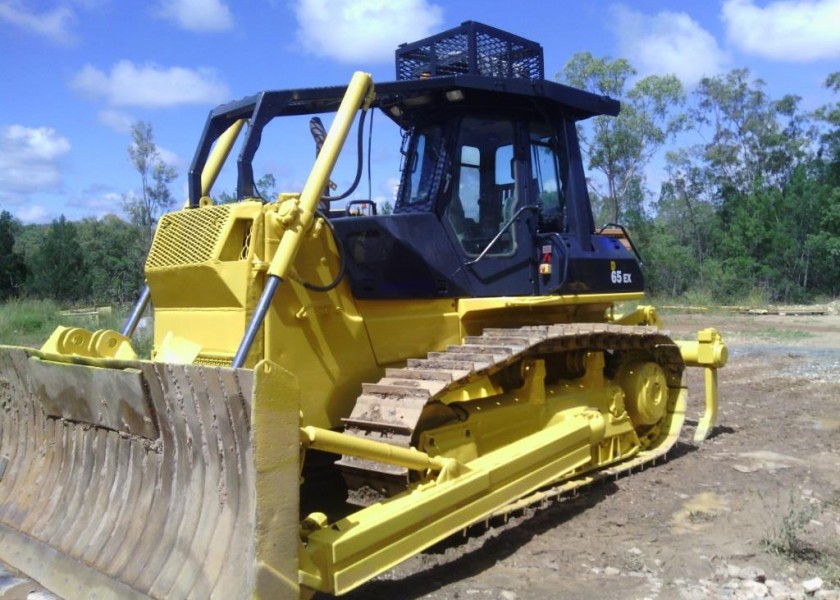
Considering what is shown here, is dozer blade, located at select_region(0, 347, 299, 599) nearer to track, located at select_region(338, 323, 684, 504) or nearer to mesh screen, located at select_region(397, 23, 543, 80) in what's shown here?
track, located at select_region(338, 323, 684, 504)

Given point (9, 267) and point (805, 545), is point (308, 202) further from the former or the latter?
point (9, 267)

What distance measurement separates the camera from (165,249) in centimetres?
500

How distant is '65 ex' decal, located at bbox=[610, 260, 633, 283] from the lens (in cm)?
645

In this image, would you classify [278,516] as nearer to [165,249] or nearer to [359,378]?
[359,378]

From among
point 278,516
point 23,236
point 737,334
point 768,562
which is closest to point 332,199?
point 278,516

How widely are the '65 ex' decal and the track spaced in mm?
459

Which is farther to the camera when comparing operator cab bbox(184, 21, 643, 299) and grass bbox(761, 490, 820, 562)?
operator cab bbox(184, 21, 643, 299)

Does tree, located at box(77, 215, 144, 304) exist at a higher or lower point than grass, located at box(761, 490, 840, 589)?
higher

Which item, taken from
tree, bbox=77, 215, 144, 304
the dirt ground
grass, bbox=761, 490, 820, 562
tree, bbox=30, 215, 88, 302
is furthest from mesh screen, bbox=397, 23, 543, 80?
tree, bbox=30, 215, 88, 302

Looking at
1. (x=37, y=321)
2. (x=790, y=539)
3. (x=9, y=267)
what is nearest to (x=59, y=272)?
(x=9, y=267)

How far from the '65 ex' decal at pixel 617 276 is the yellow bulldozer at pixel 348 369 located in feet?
0.07

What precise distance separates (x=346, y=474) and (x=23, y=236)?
50.3 metres

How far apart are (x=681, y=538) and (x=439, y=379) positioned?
1.85 meters

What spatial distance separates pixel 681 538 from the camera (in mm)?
4891
